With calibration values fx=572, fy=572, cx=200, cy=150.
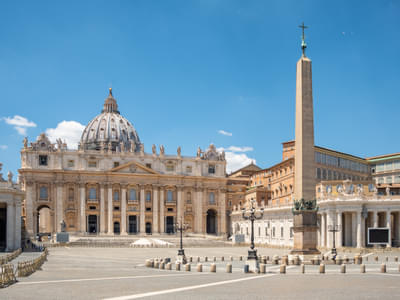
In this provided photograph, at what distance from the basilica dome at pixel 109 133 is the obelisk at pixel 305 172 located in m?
93.4

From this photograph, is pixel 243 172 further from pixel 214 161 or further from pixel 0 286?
pixel 0 286

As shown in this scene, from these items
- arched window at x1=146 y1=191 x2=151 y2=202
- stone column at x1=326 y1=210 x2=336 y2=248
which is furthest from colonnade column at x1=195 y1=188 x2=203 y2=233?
stone column at x1=326 y1=210 x2=336 y2=248

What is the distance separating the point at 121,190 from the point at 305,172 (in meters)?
67.9

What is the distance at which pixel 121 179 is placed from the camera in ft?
317

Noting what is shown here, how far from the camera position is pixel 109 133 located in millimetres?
127062

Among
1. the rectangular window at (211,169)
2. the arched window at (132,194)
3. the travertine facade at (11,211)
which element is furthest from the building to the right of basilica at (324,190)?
the travertine facade at (11,211)

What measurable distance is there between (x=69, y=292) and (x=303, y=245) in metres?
16.6

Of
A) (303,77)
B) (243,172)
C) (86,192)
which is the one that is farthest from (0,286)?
(243,172)

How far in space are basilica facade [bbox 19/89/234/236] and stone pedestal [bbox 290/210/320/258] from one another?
6393 centimetres

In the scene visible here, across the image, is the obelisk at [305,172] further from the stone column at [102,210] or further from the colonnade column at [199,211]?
the colonnade column at [199,211]

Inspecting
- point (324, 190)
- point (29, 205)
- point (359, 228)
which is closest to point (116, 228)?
point (29, 205)

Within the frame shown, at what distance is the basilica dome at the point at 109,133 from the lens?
413ft

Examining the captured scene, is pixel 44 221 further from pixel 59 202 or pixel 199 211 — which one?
pixel 199 211

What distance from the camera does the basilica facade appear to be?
92.7 metres
